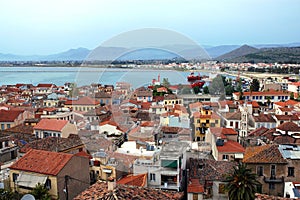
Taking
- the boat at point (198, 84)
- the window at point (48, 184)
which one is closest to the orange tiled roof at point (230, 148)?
the boat at point (198, 84)

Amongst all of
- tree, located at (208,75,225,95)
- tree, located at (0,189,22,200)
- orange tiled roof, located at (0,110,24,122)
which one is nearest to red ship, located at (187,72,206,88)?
tree, located at (208,75,225,95)

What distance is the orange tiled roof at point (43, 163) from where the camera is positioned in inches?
197

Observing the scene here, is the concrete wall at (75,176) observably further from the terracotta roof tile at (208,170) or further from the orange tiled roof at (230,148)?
the orange tiled roof at (230,148)

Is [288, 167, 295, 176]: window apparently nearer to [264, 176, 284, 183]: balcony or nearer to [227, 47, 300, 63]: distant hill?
[264, 176, 284, 183]: balcony

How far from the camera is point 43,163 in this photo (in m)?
5.17

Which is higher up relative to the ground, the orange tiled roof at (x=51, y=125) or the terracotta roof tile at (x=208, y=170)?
the orange tiled roof at (x=51, y=125)

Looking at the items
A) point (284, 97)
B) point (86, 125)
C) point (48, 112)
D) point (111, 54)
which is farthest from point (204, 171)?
point (284, 97)

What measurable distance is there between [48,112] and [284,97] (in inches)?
596

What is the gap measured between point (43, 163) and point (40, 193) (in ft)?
2.13

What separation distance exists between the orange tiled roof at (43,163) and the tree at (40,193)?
0.88 feet

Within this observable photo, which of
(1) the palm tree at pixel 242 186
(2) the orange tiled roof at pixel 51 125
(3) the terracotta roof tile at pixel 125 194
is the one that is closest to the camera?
(3) the terracotta roof tile at pixel 125 194

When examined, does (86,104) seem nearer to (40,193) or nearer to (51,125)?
(51,125)

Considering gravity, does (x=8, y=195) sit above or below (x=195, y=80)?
below

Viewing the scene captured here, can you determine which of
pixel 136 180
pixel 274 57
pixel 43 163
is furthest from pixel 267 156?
pixel 274 57
